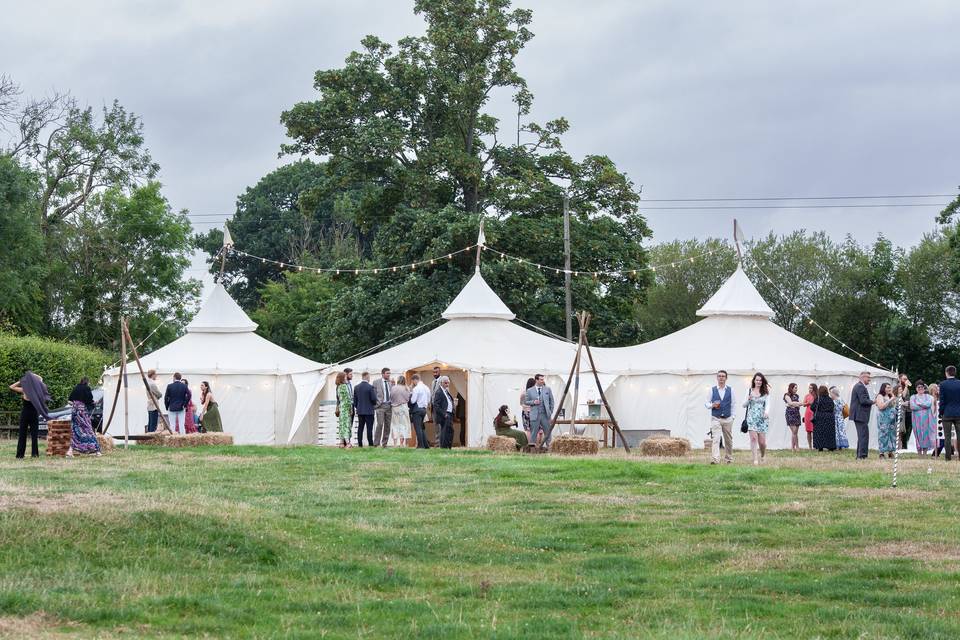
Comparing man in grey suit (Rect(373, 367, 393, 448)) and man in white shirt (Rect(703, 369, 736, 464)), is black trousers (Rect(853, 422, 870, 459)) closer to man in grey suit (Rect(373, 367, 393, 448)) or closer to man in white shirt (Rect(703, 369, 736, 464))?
man in white shirt (Rect(703, 369, 736, 464))

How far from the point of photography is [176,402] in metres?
27.6

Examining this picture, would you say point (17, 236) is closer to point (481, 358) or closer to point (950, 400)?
point (481, 358)

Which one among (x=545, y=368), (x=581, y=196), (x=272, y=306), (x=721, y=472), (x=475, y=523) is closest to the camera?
(x=475, y=523)

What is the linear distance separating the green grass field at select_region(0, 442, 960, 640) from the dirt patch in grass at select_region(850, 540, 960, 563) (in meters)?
0.03

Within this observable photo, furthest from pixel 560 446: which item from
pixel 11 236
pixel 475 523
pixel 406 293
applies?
pixel 11 236

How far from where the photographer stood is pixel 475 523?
12.8 m

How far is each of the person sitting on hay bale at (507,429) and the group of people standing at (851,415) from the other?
3.52 meters

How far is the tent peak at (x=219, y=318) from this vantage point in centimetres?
3378

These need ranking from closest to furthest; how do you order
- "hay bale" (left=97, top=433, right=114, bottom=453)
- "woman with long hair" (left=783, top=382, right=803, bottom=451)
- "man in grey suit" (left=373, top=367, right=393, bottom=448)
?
"hay bale" (left=97, top=433, right=114, bottom=453) → "man in grey suit" (left=373, top=367, right=393, bottom=448) → "woman with long hair" (left=783, top=382, right=803, bottom=451)

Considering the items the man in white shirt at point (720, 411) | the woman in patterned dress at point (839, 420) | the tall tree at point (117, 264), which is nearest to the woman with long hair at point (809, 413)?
the woman in patterned dress at point (839, 420)

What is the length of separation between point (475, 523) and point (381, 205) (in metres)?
28.9

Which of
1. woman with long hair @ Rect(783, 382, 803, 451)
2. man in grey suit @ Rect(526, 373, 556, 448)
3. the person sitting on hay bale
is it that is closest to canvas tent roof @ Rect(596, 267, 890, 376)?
woman with long hair @ Rect(783, 382, 803, 451)

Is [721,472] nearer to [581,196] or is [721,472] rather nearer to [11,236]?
[581,196]

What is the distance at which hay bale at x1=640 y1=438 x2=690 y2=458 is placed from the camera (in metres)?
23.5
